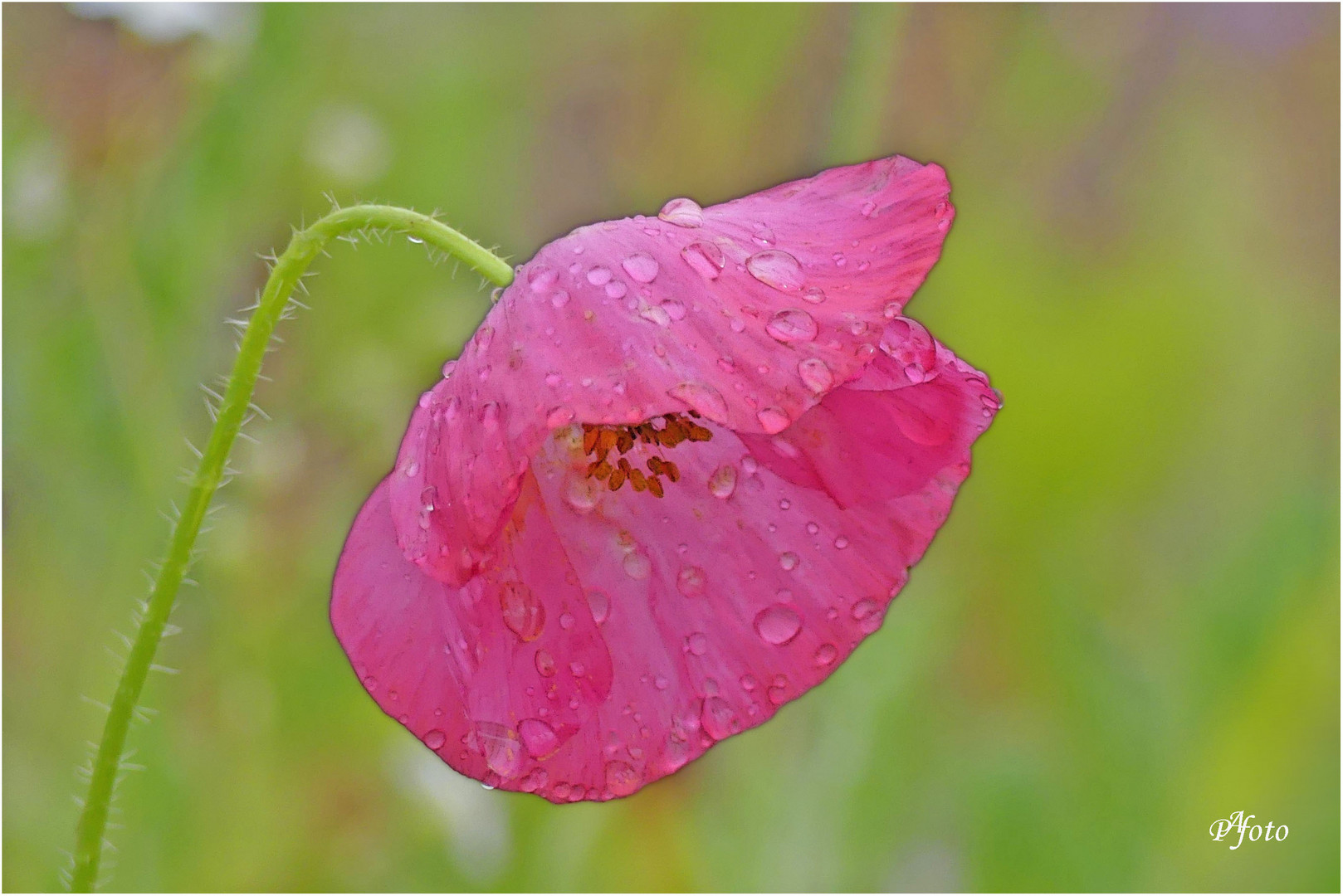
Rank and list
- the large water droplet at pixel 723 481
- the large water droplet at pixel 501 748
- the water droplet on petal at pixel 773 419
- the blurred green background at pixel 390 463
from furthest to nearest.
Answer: the blurred green background at pixel 390 463
the large water droplet at pixel 723 481
the large water droplet at pixel 501 748
the water droplet on petal at pixel 773 419

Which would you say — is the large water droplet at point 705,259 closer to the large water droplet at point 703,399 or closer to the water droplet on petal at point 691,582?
the large water droplet at point 703,399

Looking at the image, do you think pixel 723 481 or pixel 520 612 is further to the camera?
pixel 723 481

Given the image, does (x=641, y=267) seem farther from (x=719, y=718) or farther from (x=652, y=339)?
(x=719, y=718)

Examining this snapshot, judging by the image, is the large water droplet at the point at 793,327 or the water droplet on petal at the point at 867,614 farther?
the water droplet on petal at the point at 867,614

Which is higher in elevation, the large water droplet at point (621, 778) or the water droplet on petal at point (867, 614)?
the water droplet on petal at point (867, 614)

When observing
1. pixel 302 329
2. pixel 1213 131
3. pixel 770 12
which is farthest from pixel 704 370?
pixel 1213 131

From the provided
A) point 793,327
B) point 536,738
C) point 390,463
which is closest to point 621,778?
point 536,738

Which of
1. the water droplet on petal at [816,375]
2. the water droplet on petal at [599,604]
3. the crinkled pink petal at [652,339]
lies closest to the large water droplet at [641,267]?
the crinkled pink petal at [652,339]
